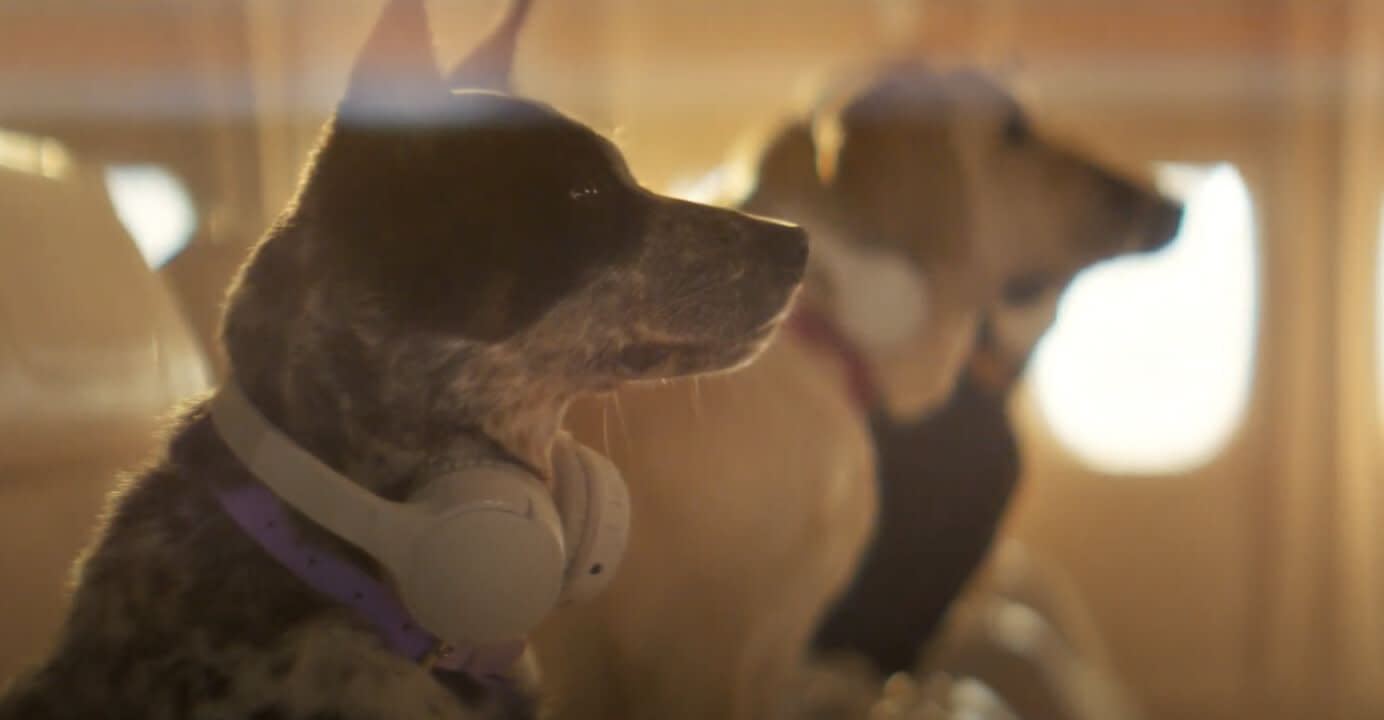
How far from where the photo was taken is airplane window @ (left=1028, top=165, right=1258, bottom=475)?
4.14 feet

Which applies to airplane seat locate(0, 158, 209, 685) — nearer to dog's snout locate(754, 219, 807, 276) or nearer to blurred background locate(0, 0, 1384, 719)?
blurred background locate(0, 0, 1384, 719)

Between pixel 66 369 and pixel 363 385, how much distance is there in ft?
0.46

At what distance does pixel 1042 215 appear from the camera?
42.8 inches

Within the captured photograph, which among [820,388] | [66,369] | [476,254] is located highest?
[476,254]

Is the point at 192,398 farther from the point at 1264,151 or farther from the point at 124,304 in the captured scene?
the point at 1264,151

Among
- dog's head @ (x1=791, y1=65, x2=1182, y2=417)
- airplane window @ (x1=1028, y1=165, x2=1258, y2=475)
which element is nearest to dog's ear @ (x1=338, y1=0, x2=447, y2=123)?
dog's head @ (x1=791, y1=65, x2=1182, y2=417)

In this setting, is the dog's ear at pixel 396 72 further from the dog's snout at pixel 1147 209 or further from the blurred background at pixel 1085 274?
the dog's snout at pixel 1147 209

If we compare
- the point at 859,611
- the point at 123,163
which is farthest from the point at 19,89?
the point at 859,611

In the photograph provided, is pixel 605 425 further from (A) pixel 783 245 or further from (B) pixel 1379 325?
(B) pixel 1379 325

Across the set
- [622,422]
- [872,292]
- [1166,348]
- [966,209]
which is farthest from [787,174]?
[1166,348]

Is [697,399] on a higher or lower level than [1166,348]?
higher

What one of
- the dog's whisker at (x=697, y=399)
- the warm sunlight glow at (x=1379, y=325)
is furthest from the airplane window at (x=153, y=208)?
the warm sunlight glow at (x=1379, y=325)

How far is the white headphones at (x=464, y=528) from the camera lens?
0.38 m

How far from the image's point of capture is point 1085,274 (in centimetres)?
112
